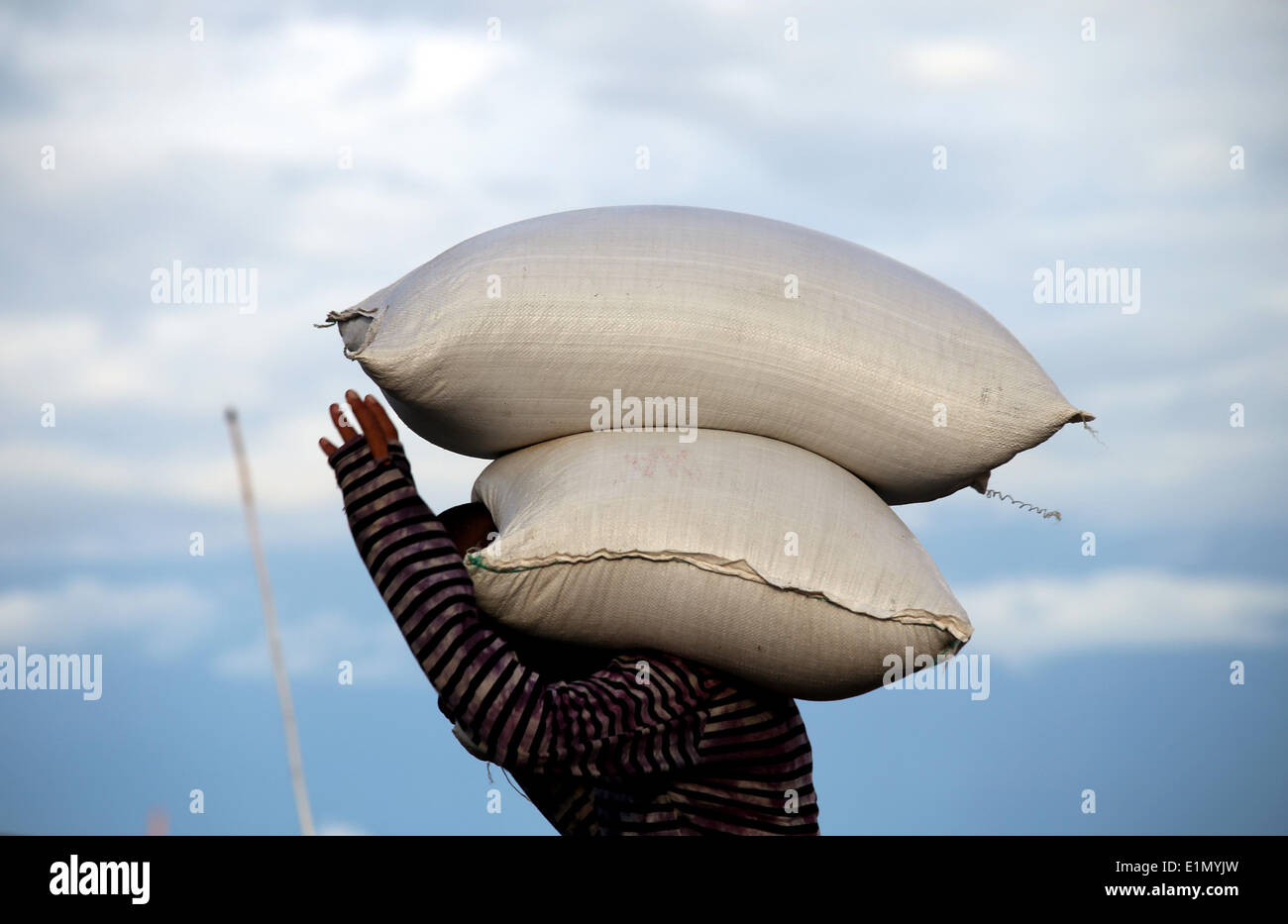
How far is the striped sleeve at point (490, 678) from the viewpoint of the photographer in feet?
7.95

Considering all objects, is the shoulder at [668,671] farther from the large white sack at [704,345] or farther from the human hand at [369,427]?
the human hand at [369,427]

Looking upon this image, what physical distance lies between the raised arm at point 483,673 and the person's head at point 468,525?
151mm

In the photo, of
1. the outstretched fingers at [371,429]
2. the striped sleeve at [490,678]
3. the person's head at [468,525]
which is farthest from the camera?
the person's head at [468,525]

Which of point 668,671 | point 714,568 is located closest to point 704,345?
point 714,568

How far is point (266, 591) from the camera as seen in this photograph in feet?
7.39

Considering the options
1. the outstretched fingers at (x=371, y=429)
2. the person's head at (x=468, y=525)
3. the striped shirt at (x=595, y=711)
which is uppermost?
the outstretched fingers at (x=371, y=429)

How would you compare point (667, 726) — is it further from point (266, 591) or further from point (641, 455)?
point (266, 591)

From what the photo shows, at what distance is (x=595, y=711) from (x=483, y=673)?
201mm

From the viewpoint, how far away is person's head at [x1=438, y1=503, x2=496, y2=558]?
2.81 metres

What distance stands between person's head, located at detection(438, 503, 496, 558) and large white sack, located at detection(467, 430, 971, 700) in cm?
19

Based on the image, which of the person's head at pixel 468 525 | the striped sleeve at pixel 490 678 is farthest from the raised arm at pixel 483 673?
the person's head at pixel 468 525

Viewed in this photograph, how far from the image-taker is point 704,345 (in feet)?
8.64

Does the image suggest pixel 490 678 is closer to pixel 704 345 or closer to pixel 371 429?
pixel 371 429

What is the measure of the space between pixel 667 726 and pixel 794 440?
1.88 ft
